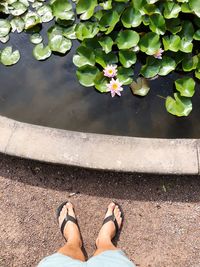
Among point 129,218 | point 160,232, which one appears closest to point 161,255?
point 160,232

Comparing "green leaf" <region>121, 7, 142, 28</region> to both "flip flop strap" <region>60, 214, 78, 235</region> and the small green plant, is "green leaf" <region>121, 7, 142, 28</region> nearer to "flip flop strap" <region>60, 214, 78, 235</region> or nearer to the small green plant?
the small green plant

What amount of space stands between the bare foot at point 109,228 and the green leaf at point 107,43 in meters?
1.22

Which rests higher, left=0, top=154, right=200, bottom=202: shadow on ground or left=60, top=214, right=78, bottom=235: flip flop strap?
left=0, top=154, right=200, bottom=202: shadow on ground

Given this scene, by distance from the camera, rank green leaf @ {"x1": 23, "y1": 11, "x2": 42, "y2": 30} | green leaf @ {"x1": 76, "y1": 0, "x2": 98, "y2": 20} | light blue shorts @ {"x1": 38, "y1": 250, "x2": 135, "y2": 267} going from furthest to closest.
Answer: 1. green leaf @ {"x1": 23, "y1": 11, "x2": 42, "y2": 30}
2. green leaf @ {"x1": 76, "y1": 0, "x2": 98, "y2": 20}
3. light blue shorts @ {"x1": 38, "y1": 250, "x2": 135, "y2": 267}

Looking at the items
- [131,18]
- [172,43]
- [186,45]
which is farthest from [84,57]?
[186,45]

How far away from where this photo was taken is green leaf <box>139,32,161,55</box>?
300 centimetres

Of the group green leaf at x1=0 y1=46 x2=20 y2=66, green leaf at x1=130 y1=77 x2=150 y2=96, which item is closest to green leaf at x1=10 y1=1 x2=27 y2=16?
green leaf at x1=0 y1=46 x2=20 y2=66

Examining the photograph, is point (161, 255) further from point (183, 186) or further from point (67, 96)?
point (67, 96)

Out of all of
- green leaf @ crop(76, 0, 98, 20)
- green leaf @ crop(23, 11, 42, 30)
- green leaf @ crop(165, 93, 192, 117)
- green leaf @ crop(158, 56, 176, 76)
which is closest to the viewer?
green leaf @ crop(165, 93, 192, 117)

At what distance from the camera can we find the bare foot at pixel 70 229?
2.61 metres

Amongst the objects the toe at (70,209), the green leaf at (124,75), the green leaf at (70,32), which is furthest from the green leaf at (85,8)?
the toe at (70,209)

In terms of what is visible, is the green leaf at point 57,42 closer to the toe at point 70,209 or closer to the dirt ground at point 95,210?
the dirt ground at point 95,210

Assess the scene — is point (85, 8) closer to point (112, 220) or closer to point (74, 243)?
point (112, 220)

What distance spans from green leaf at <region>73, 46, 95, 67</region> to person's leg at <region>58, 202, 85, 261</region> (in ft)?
3.75
